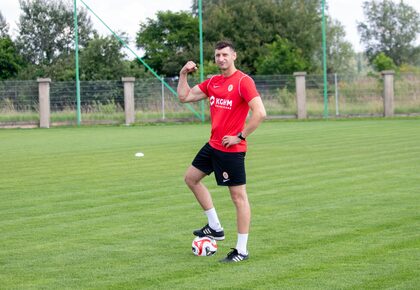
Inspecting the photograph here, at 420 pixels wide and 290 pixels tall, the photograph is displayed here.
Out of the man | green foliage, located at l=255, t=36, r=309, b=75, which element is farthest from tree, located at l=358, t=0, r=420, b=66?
the man

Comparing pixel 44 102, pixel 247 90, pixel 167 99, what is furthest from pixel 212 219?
pixel 167 99

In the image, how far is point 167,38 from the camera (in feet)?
236

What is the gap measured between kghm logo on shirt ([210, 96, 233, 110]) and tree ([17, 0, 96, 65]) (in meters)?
48.5

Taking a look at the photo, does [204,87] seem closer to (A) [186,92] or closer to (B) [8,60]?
(A) [186,92]

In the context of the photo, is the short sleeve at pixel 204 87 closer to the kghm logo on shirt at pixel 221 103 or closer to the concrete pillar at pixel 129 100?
the kghm logo on shirt at pixel 221 103

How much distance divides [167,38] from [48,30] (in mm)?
14772

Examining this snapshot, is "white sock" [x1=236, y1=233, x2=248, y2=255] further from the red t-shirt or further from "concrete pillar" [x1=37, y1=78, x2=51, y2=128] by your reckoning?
"concrete pillar" [x1=37, y1=78, x2=51, y2=128]

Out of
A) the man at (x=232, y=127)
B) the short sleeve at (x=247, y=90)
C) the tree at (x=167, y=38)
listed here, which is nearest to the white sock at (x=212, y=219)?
the man at (x=232, y=127)

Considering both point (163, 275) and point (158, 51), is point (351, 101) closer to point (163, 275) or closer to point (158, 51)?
point (158, 51)

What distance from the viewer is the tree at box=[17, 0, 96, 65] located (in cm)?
5734

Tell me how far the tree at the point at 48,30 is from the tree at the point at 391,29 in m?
43.2

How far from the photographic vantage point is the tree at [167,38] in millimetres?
70625

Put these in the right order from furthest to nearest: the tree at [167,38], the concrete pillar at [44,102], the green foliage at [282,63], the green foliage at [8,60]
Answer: the tree at [167,38], the green foliage at [8,60], the green foliage at [282,63], the concrete pillar at [44,102]

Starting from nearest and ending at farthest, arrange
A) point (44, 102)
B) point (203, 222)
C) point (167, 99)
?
point (203, 222) < point (44, 102) < point (167, 99)
